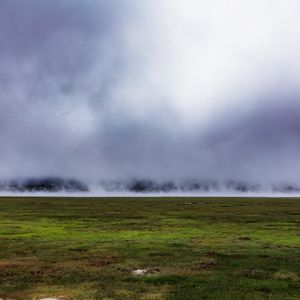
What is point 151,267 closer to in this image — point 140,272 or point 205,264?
point 140,272

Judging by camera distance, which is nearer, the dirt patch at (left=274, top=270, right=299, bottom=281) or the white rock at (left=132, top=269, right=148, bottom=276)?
the dirt patch at (left=274, top=270, right=299, bottom=281)

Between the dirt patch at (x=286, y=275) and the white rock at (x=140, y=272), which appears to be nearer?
the dirt patch at (x=286, y=275)

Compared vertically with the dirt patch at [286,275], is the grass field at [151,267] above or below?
below

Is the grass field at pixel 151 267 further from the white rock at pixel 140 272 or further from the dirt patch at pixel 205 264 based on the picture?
the white rock at pixel 140 272

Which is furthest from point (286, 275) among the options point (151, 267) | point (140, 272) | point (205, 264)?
point (140, 272)

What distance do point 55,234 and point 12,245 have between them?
40.0 ft

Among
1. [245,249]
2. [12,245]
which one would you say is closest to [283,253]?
[245,249]

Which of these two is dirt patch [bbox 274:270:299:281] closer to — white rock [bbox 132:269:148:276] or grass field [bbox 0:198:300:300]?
grass field [bbox 0:198:300:300]

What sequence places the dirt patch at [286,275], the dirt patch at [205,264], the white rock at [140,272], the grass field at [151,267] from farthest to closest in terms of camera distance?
the dirt patch at [205,264], the white rock at [140,272], the dirt patch at [286,275], the grass field at [151,267]

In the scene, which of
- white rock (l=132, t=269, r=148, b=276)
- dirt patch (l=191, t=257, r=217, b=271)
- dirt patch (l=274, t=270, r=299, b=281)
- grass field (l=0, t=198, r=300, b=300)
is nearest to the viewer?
grass field (l=0, t=198, r=300, b=300)

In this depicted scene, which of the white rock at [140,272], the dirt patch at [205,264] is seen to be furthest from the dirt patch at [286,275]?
the white rock at [140,272]

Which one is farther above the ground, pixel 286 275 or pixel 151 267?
pixel 286 275

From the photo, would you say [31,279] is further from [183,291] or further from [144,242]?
[144,242]

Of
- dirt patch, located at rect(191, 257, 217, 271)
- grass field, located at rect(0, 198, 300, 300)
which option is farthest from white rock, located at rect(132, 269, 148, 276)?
dirt patch, located at rect(191, 257, 217, 271)
